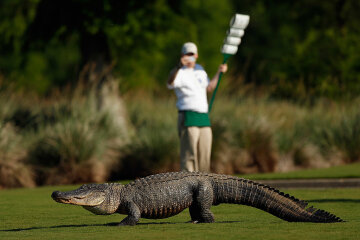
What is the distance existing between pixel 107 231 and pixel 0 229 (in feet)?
4.87

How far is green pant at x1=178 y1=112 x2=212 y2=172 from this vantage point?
12555mm

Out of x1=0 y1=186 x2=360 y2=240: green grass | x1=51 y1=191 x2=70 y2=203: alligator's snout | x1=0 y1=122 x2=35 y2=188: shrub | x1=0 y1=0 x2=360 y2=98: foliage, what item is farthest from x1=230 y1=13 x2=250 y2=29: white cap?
x1=51 y1=191 x2=70 y2=203: alligator's snout

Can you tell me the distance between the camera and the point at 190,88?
12.5 m

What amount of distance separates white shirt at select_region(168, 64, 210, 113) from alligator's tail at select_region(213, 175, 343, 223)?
411cm

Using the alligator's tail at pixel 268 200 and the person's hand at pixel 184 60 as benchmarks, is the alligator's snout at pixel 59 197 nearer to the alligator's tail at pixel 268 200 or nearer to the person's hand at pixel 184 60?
the alligator's tail at pixel 268 200

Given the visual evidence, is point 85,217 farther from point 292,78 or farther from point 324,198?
point 292,78

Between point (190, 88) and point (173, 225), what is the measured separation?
14.7ft

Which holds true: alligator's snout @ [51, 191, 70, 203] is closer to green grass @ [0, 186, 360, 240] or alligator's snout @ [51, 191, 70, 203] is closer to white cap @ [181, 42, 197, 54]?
green grass @ [0, 186, 360, 240]

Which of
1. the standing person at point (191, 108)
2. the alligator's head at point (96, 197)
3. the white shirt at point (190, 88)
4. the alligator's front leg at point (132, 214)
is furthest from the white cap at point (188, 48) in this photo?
the alligator's front leg at point (132, 214)

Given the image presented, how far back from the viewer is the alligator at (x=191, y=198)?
8203 millimetres

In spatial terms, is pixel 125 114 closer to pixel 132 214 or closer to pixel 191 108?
pixel 191 108

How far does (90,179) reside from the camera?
17.7 meters

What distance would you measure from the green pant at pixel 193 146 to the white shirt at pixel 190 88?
0.81ft

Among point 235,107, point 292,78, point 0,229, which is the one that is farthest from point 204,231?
point 292,78
